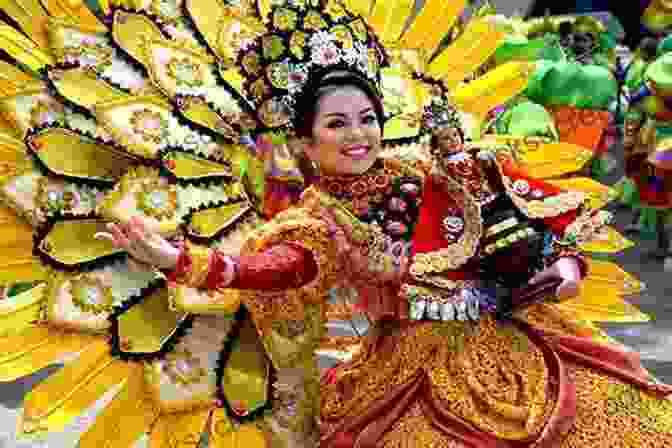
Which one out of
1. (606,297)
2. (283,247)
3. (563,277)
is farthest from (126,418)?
(606,297)

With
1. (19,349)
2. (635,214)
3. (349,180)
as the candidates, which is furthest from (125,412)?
(635,214)

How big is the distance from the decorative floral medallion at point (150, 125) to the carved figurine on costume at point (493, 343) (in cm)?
60

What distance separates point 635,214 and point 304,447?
6.20 meters

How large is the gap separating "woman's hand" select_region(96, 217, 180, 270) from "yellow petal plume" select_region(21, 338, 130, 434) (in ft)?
1.47

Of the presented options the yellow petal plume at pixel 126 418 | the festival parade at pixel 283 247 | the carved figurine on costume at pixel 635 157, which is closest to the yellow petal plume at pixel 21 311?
the festival parade at pixel 283 247

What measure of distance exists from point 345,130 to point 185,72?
0.49 metres

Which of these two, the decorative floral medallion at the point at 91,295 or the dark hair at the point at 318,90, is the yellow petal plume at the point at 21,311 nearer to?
the decorative floral medallion at the point at 91,295

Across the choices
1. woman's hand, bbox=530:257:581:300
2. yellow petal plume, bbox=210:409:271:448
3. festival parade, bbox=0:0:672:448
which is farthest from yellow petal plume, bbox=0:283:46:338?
woman's hand, bbox=530:257:581:300

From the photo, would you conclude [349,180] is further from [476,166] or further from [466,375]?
[466,375]

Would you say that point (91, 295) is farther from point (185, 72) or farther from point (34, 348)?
point (185, 72)

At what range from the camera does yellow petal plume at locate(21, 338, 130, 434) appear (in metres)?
2.00

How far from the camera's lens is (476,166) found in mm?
1811

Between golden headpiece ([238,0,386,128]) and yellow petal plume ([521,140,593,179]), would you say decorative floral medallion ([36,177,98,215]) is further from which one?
yellow petal plume ([521,140,593,179])

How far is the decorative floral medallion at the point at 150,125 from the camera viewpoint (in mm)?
2109
